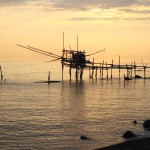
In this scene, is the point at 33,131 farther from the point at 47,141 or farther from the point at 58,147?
the point at 58,147

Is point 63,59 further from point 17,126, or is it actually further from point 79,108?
point 17,126

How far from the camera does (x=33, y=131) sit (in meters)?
29.4

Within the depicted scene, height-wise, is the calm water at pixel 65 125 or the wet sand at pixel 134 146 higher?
the wet sand at pixel 134 146

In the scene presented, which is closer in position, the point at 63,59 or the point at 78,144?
the point at 78,144

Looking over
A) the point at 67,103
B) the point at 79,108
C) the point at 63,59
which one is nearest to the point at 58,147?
the point at 79,108

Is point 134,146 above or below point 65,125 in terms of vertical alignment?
above

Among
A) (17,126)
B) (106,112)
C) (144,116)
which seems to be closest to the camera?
(17,126)

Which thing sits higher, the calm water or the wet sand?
the wet sand

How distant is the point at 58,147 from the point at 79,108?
21109 millimetres

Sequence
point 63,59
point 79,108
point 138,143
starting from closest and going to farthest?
point 138,143 → point 79,108 → point 63,59

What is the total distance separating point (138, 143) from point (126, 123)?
10.6m

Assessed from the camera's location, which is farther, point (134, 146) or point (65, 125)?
point (65, 125)

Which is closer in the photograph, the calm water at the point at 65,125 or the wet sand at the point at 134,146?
the wet sand at the point at 134,146

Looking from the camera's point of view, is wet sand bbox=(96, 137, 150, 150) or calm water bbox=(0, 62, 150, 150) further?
calm water bbox=(0, 62, 150, 150)
